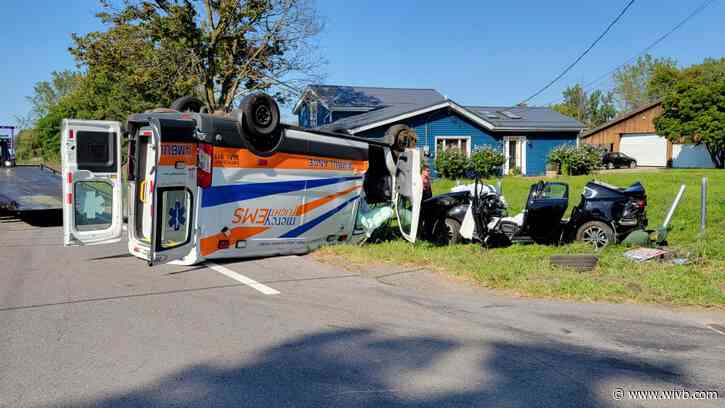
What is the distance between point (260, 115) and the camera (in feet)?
32.4

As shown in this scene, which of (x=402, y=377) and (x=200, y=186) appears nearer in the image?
(x=402, y=377)

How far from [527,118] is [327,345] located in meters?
30.1

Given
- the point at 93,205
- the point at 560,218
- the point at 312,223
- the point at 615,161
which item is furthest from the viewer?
the point at 615,161

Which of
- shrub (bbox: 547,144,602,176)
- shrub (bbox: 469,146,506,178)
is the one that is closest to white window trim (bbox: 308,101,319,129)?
shrub (bbox: 469,146,506,178)

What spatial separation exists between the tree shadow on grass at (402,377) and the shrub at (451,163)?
23331 mm

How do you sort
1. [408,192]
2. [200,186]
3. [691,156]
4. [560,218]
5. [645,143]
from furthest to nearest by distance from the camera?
[645,143] < [691,156] < [560,218] < [408,192] < [200,186]

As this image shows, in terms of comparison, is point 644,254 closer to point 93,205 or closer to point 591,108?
point 93,205

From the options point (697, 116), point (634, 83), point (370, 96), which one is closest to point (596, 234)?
point (370, 96)

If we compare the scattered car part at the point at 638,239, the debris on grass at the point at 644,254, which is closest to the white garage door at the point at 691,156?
the scattered car part at the point at 638,239

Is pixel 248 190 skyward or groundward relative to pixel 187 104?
groundward

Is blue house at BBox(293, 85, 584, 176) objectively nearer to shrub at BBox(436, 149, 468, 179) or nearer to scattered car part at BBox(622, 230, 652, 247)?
shrub at BBox(436, 149, 468, 179)

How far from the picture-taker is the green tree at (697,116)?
1412 inches

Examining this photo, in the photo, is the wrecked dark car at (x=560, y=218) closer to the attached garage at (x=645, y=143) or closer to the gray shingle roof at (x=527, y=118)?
the gray shingle roof at (x=527, y=118)

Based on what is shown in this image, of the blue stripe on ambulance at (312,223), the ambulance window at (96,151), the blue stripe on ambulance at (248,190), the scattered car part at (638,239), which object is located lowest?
the scattered car part at (638,239)
